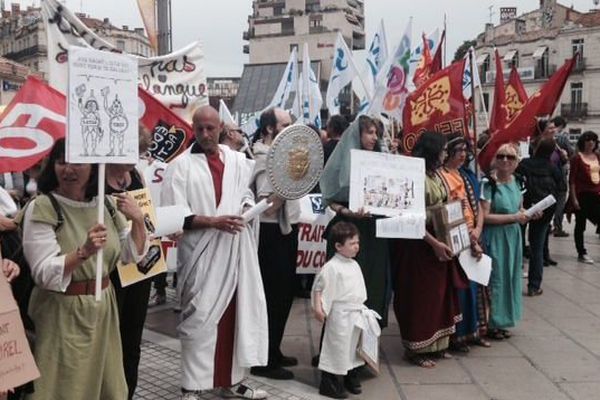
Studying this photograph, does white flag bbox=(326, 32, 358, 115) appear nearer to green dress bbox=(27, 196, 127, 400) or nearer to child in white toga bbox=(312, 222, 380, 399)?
child in white toga bbox=(312, 222, 380, 399)

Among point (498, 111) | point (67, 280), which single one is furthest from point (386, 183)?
point (498, 111)

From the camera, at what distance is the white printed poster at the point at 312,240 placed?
6.62 m

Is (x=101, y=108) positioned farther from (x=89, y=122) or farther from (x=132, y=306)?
(x=132, y=306)

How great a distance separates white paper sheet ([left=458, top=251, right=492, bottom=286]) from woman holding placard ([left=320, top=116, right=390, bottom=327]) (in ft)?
2.23

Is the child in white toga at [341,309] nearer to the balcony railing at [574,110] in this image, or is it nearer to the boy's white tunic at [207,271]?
the boy's white tunic at [207,271]

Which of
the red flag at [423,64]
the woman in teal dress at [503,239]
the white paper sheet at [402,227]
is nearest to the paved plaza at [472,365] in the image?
the woman in teal dress at [503,239]

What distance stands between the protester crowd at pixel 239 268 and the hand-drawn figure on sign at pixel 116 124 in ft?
0.61

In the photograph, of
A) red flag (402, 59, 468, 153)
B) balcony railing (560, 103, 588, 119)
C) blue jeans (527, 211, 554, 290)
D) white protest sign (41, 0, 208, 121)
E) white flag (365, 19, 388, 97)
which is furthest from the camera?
balcony railing (560, 103, 588, 119)

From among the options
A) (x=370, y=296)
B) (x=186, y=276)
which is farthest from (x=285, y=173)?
(x=370, y=296)

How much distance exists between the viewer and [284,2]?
86.0m

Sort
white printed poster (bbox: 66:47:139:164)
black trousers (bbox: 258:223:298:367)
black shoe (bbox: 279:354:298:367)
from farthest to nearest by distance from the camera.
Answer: black shoe (bbox: 279:354:298:367) < black trousers (bbox: 258:223:298:367) < white printed poster (bbox: 66:47:139:164)

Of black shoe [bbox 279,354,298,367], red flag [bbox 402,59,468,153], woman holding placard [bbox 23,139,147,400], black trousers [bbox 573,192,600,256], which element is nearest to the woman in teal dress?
red flag [bbox 402,59,468,153]

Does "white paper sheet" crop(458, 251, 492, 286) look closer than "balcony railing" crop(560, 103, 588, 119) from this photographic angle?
Yes

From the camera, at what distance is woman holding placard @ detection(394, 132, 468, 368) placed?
4.95m
